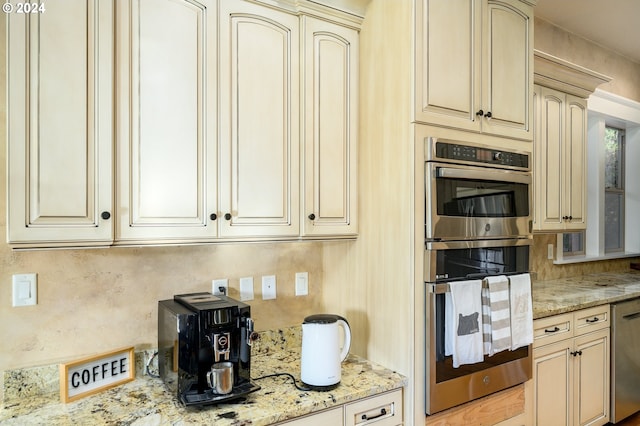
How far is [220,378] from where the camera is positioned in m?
1.43

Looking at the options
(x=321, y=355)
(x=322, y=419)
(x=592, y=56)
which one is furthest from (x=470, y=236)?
(x=592, y=56)

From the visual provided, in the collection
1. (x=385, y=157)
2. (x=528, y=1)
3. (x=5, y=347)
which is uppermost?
(x=528, y=1)

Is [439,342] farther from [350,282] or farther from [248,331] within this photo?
[248,331]

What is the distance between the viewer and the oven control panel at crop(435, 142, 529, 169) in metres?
1.73

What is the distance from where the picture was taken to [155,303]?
176cm

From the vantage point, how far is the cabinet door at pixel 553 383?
90.3 inches

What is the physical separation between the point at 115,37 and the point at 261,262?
1.12 meters

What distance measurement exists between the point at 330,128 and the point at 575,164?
6.94ft

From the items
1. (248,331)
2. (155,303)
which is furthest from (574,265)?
(155,303)

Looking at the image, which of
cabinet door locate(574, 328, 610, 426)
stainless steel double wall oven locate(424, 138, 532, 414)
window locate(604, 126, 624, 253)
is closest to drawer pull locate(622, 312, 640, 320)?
cabinet door locate(574, 328, 610, 426)

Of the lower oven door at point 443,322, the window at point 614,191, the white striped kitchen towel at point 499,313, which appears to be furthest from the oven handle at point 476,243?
the window at point 614,191

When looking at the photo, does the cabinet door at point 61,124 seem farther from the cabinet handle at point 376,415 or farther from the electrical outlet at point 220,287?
the cabinet handle at point 376,415

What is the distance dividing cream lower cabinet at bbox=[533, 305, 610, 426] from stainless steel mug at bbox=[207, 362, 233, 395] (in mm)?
1697

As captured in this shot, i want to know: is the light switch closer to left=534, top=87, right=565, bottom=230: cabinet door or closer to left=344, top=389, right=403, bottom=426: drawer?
left=344, top=389, right=403, bottom=426: drawer
